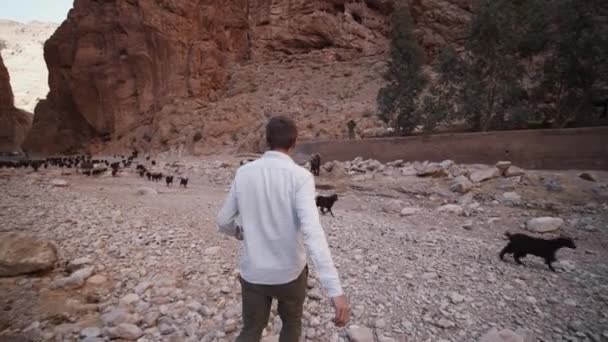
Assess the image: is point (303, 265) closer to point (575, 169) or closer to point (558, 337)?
point (558, 337)

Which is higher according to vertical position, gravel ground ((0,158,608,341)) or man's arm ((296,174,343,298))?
man's arm ((296,174,343,298))

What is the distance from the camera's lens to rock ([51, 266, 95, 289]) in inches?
167

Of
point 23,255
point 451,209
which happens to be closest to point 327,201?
point 451,209

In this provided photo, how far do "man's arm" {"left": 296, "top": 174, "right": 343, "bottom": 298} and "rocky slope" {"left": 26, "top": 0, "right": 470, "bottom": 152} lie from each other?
87.8ft

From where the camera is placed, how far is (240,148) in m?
24.2

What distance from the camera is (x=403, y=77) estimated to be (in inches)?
690

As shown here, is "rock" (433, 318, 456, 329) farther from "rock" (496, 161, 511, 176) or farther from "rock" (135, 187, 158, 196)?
"rock" (135, 187, 158, 196)

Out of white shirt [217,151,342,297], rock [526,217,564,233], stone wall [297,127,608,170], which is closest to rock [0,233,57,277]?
white shirt [217,151,342,297]

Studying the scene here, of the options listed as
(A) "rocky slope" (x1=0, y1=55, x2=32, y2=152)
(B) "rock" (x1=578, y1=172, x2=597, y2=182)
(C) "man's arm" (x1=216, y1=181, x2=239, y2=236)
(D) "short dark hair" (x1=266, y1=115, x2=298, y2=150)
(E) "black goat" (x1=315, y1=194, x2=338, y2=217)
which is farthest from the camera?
(A) "rocky slope" (x1=0, y1=55, x2=32, y2=152)

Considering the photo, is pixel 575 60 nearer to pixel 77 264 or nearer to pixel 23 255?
pixel 77 264

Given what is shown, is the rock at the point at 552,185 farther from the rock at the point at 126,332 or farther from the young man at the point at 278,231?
the rock at the point at 126,332

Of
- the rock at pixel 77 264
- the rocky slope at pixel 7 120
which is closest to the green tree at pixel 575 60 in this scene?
the rock at pixel 77 264

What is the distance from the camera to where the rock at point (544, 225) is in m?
6.85

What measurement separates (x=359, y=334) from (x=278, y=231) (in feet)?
5.40
